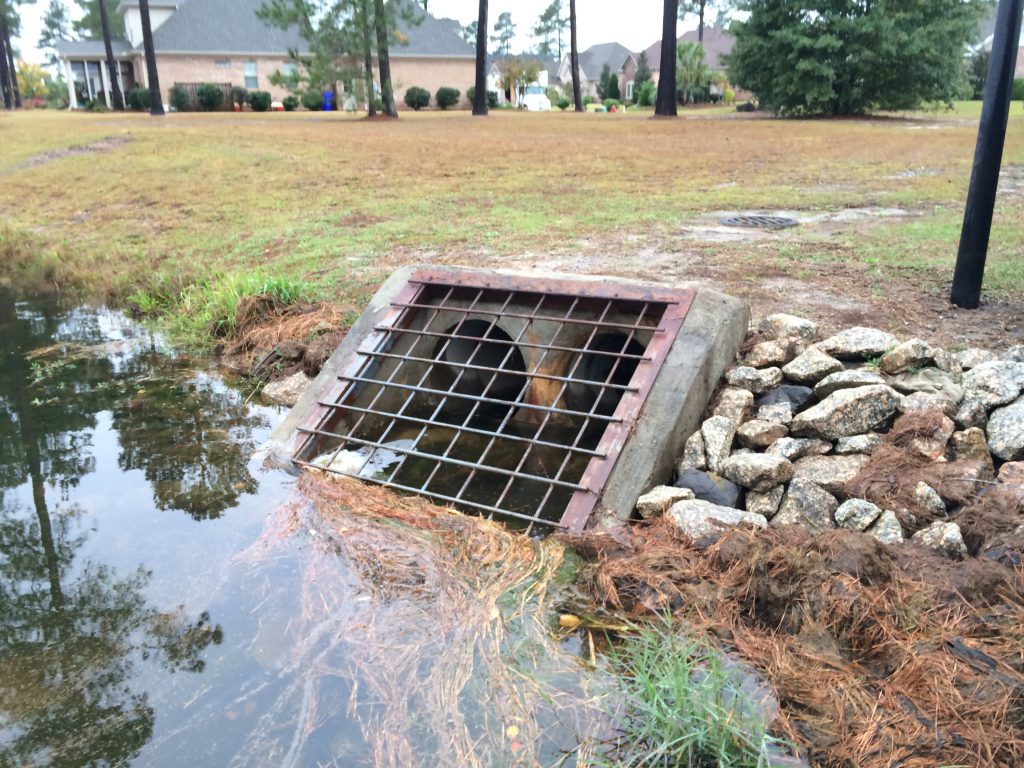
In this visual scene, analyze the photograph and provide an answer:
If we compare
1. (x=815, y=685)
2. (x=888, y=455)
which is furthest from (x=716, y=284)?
(x=815, y=685)

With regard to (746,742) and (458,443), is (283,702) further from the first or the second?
(458,443)

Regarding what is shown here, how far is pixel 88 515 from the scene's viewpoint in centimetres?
477

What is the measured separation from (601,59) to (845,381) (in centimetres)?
7796

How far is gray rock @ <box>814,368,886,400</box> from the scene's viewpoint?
15.9 feet

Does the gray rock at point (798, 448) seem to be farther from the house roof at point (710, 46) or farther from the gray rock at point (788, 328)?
the house roof at point (710, 46)

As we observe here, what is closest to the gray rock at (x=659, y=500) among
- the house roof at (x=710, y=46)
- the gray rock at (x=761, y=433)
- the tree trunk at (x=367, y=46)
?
the gray rock at (x=761, y=433)

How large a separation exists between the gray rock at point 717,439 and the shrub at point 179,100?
1456 inches

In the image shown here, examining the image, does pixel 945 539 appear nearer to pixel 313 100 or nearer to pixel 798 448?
pixel 798 448

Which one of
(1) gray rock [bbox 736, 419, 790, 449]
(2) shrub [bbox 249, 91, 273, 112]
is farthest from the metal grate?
(2) shrub [bbox 249, 91, 273, 112]

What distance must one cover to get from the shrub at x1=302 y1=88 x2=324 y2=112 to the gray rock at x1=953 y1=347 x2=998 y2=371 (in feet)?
89.4

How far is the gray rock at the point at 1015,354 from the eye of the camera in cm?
490

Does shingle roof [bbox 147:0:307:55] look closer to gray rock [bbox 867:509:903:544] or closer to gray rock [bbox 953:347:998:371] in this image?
gray rock [bbox 953:347:998:371]

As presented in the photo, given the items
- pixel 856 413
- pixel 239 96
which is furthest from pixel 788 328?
pixel 239 96

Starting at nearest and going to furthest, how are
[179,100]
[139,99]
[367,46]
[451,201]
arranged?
[451,201] → [367,46] → [179,100] → [139,99]
